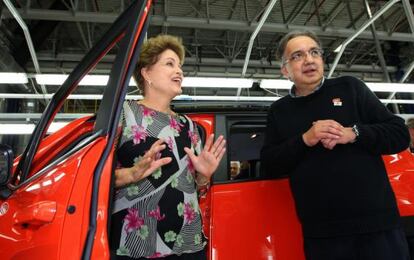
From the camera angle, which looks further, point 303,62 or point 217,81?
point 217,81

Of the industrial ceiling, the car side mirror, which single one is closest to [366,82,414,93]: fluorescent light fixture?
the industrial ceiling

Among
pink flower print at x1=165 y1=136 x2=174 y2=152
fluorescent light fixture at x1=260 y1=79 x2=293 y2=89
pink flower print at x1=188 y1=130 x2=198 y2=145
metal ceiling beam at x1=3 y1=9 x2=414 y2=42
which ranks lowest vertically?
pink flower print at x1=165 y1=136 x2=174 y2=152

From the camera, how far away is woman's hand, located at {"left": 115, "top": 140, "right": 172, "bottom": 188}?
49.2 inches

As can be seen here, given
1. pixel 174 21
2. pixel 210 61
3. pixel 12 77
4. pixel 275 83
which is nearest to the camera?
pixel 12 77

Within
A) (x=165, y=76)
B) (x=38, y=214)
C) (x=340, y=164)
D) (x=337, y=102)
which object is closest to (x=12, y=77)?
(x=165, y=76)

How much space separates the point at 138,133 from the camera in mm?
1406

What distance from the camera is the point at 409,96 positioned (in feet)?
32.8

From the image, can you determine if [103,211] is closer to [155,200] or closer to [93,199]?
[93,199]

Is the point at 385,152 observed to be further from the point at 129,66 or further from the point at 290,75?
the point at 129,66

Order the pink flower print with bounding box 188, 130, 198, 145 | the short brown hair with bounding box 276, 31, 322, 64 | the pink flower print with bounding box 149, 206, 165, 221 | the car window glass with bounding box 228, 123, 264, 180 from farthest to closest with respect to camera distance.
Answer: the car window glass with bounding box 228, 123, 264, 180 → the short brown hair with bounding box 276, 31, 322, 64 → the pink flower print with bounding box 188, 130, 198, 145 → the pink flower print with bounding box 149, 206, 165, 221

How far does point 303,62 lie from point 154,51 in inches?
29.6

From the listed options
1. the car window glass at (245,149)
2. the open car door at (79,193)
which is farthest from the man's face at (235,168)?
the open car door at (79,193)

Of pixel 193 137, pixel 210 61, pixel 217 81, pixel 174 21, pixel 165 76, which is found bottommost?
pixel 193 137

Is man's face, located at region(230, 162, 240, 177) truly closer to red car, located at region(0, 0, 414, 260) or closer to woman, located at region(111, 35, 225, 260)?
red car, located at region(0, 0, 414, 260)
